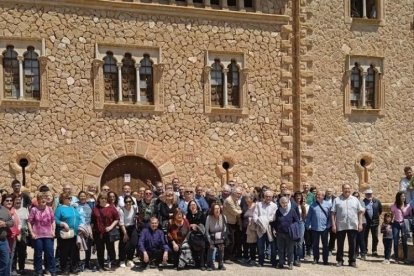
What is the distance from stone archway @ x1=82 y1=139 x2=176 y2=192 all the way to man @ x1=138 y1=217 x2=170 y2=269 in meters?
4.70

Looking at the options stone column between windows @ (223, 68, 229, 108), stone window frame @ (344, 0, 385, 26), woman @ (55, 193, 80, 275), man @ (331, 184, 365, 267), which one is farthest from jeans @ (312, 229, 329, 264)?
stone window frame @ (344, 0, 385, 26)

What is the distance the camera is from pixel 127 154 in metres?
15.5

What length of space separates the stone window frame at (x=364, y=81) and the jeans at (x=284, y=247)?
747 centimetres

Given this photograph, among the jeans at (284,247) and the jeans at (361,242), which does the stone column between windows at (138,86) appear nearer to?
the jeans at (284,247)

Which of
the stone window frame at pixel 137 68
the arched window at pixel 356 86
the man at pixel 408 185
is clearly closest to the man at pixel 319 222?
the man at pixel 408 185

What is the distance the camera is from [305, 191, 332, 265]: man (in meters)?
11.8

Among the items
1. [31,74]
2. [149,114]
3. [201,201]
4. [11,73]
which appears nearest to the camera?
[201,201]

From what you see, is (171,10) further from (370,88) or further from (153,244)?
(153,244)

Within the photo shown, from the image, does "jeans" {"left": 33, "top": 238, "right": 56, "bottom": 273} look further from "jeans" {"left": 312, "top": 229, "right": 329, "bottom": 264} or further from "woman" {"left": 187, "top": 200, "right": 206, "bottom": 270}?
"jeans" {"left": 312, "top": 229, "right": 329, "bottom": 264}

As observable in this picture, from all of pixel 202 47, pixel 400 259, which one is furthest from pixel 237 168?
pixel 400 259

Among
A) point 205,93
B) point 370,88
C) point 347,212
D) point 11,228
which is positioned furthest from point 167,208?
point 370,88

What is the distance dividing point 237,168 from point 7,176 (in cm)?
633

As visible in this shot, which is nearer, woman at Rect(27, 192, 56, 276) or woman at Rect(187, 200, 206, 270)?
woman at Rect(27, 192, 56, 276)

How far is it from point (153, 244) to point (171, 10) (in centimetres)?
→ 753
